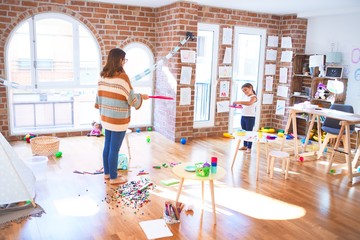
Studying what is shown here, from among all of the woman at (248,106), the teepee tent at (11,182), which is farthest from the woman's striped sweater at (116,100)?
the woman at (248,106)

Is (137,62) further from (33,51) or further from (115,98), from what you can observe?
(115,98)

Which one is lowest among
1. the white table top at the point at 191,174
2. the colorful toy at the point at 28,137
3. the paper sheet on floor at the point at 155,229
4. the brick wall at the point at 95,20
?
the paper sheet on floor at the point at 155,229

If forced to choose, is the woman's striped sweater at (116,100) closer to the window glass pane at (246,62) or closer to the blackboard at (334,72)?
the window glass pane at (246,62)

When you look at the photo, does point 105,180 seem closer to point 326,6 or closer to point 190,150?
point 190,150

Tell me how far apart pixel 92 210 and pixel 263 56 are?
15.4ft

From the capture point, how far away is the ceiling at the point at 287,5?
5129mm

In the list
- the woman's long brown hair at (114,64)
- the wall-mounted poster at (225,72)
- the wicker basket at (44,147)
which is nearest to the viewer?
the woman's long brown hair at (114,64)

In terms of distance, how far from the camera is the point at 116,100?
10.9 ft

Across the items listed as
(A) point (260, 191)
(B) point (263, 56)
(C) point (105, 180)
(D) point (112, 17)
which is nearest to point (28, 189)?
(C) point (105, 180)

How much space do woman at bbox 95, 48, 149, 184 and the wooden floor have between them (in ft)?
1.95

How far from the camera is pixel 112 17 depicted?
5.68m

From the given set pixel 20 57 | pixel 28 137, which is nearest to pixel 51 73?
pixel 20 57

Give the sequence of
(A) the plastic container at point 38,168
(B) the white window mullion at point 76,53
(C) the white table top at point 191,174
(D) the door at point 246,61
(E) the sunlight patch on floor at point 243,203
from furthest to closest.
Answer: (D) the door at point 246,61
(B) the white window mullion at point 76,53
(A) the plastic container at point 38,168
(E) the sunlight patch on floor at point 243,203
(C) the white table top at point 191,174

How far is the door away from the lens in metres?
6.29
